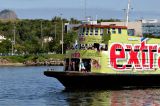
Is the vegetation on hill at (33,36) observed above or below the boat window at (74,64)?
above

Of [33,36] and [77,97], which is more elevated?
[33,36]

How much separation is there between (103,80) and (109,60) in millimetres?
2356

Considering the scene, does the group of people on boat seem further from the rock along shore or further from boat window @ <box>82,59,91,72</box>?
the rock along shore

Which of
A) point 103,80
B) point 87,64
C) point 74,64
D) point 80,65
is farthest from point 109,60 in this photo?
point 74,64

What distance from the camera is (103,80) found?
156 ft

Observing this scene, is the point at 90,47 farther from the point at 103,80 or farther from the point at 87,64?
the point at 103,80

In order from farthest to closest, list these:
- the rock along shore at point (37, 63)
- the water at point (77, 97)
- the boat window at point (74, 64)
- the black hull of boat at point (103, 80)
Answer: the rock along shore at point (37, 63), the boat window at point (74, 64), the black hull of boat at point (103, 80), the water at point (77, 97)

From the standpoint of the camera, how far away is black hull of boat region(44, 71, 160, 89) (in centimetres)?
4681

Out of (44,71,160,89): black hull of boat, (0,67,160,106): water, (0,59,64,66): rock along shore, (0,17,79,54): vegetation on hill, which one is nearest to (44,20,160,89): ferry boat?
(44,71,160,89): black hull of boat

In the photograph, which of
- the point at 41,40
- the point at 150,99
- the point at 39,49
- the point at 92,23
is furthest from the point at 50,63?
the point at 150,99

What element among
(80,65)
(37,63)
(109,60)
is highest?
(109,60)

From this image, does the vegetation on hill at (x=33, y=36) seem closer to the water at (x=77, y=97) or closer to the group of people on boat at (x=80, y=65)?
the group of people on boat at (x=80, y=65)

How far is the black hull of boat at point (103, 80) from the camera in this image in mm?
46806

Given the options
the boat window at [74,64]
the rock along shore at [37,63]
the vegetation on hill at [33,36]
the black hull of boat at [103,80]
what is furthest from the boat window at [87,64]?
the vegetation on hill at [33,36]
